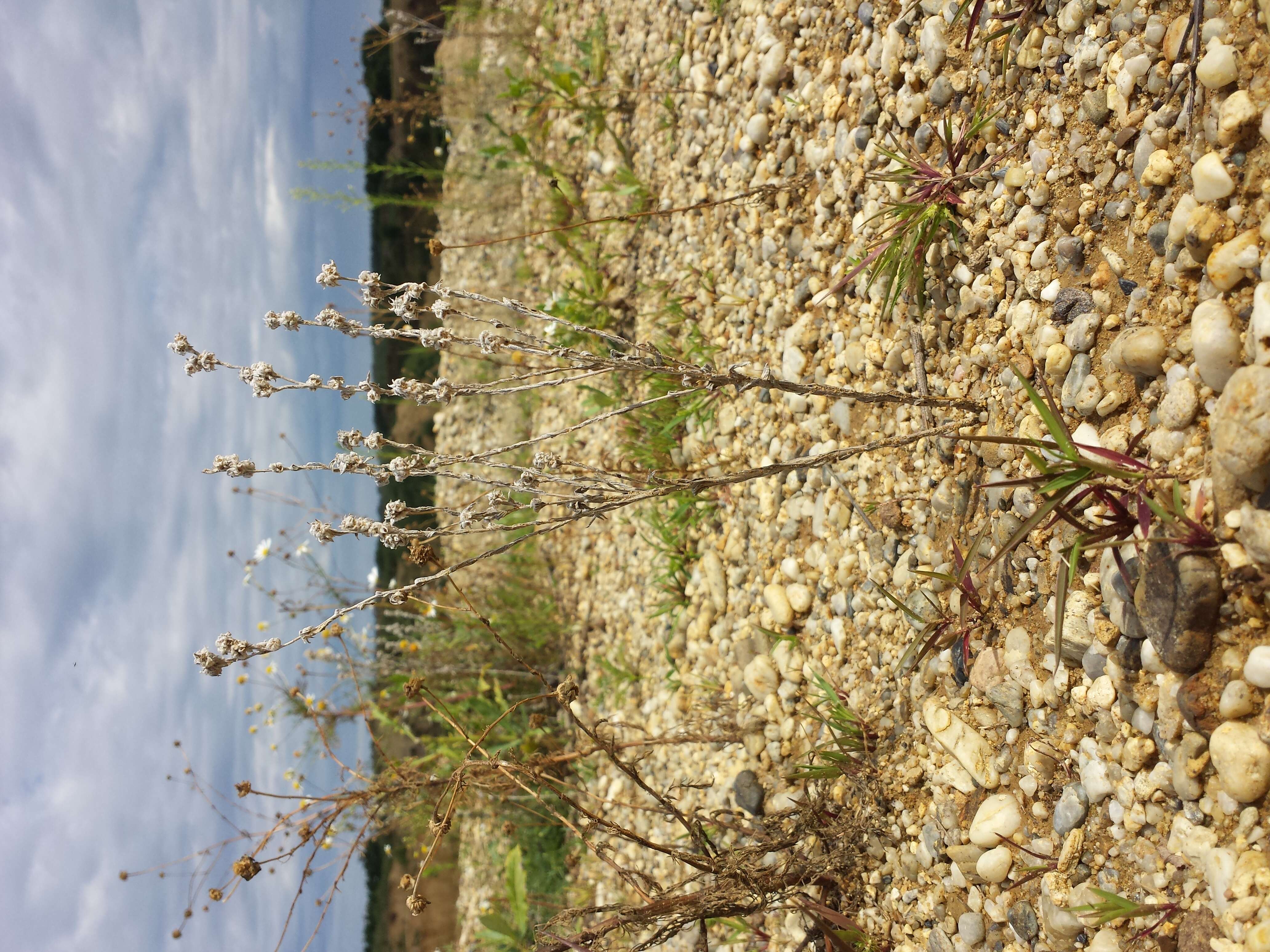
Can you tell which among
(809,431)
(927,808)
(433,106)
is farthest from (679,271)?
(433,106)

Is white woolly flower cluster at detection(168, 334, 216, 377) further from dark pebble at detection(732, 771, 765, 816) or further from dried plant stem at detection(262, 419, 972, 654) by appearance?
dark pebble at detection(732, 771, 765, 816)

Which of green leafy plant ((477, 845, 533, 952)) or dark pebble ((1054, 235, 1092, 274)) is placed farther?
green leafy plant ((477, 845, 533, 952))

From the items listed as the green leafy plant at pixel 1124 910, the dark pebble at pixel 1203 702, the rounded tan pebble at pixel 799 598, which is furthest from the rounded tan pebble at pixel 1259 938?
the rounded tan pebble at pixel 799 598

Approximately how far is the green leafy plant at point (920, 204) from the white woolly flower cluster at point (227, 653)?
2.02 meters

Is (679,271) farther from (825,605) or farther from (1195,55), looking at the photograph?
(1195,55)

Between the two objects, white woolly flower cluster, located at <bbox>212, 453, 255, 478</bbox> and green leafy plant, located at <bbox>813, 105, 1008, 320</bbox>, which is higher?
green leafy plant, located at <bbox>813, 105, 1008, 320</bbox>

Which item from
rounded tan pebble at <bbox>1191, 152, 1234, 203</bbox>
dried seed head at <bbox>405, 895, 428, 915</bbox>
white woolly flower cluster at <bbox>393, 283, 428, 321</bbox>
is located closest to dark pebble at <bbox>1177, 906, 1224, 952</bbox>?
rounded tan pebble at <bbox>1191, 152, 1234, 203</bbox>

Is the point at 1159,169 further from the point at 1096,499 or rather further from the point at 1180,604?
the point at 1180,604

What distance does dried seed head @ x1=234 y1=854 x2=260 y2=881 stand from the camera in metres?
2.11

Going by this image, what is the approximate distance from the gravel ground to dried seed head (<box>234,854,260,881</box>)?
177 cm

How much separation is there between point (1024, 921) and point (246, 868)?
198cm

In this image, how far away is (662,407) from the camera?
13.1ft

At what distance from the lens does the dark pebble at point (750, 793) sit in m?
3.10

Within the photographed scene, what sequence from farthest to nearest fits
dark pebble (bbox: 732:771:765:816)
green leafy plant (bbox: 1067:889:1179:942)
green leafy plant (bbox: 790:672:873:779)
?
dark pebble (bbox: 732:771:765:816) → green leafy plant (bbox: 790:672:873:779) → green leafy plant (bbox: 1067:889:1179:942)
